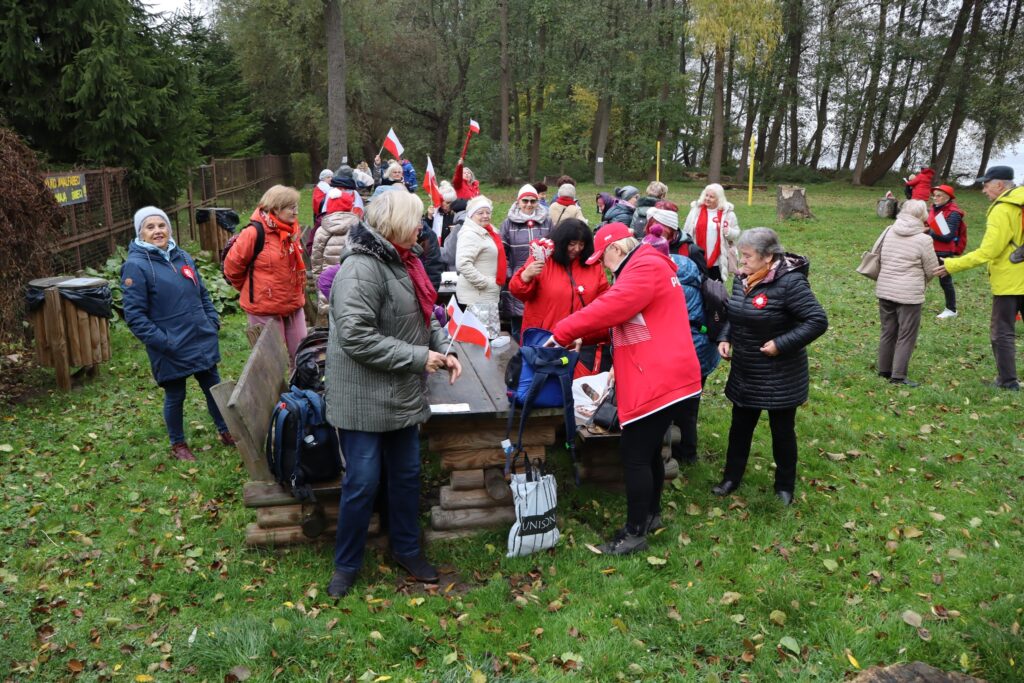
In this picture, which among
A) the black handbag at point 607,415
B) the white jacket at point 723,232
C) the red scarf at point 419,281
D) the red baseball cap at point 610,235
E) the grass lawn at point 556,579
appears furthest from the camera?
the white jacket at point 723,232

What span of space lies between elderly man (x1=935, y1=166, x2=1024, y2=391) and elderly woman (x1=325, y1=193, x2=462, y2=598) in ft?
17.6

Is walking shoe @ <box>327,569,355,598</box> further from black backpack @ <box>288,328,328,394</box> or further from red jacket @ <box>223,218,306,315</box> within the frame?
red jacket @ <box>223,218,306,315</box>

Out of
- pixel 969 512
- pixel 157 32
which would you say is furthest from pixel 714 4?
pixel 969 512

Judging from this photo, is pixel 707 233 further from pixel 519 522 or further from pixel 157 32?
pixel 157 32

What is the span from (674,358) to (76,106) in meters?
11.5

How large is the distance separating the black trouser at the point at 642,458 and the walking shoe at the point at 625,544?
4 cm

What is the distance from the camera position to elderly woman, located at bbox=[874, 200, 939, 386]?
7.54 meters

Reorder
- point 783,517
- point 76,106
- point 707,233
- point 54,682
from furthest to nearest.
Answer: point 76,106
point 707,233
point 783,517
point 54,682

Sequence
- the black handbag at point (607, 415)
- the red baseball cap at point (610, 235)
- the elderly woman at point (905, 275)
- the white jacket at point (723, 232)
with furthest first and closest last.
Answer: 1. the white jacket at point (723, 232)
2. the elderly woman at point (905, 275)
3. the black handbag at point (607, 415)
4. the red baseball cap at point (610, 235)

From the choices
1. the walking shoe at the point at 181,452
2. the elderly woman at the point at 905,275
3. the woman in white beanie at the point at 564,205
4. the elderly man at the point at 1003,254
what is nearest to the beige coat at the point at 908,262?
the elderly woman at the point at 905,275

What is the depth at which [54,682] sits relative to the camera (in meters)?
3.53

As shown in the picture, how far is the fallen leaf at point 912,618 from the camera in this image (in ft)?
13.0

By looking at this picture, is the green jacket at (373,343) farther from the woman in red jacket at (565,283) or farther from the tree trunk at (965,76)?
the tree trunk at (965,76)

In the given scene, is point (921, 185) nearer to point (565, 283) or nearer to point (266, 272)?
point (565, 283)
